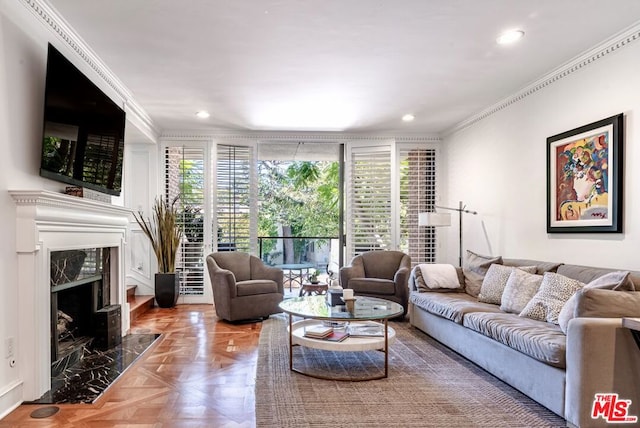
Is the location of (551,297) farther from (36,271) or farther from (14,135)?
(14,135)

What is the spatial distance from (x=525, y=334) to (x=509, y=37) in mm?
2129

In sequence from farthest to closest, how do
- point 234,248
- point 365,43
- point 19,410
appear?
1. point 234,248
2. point 365,43
3. point 19,410

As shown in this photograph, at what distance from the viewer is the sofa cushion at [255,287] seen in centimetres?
494

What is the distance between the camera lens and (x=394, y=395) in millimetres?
2775

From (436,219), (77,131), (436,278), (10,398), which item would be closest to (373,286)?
(436,278)

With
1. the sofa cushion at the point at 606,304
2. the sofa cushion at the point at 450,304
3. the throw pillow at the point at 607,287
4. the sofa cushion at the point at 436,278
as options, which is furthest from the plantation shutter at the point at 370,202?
the sofa cushion at the point at 606,304

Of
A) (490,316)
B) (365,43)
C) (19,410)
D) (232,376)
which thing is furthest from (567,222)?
(19,410)

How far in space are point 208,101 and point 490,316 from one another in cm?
365

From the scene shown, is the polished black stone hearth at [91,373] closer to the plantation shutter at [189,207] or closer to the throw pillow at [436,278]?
the plantation shutter at [189,207]

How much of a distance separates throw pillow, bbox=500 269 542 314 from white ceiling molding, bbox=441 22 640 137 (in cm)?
180

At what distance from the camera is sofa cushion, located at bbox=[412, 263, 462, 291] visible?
4.44 metres

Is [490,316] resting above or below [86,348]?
above

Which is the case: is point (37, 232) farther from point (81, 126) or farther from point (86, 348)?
point (86, 348)

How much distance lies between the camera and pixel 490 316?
3.13m
